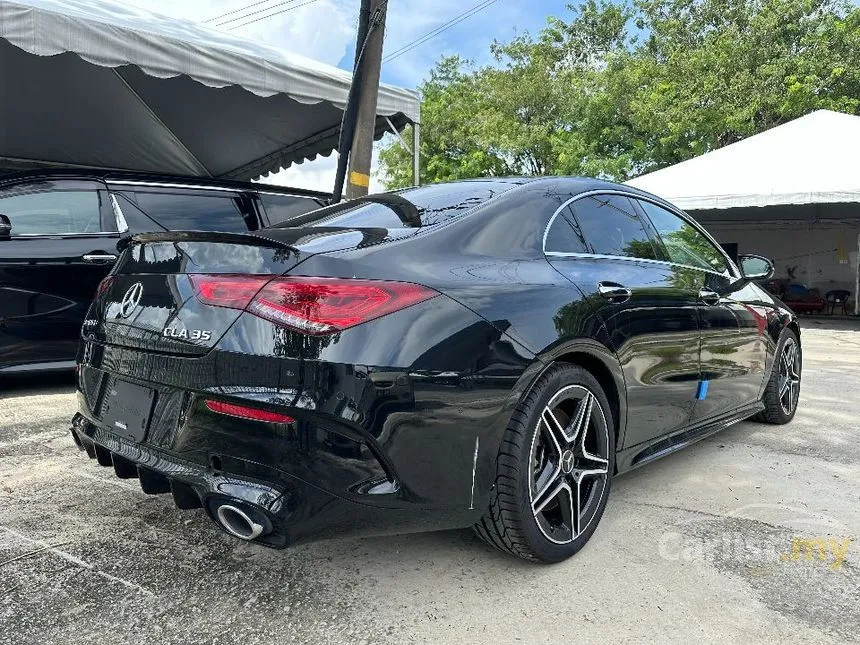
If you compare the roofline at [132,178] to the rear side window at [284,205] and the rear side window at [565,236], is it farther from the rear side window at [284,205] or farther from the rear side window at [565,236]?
the rear side window at [565,236]

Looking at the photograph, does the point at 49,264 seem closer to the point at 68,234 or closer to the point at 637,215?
the point at 68,234

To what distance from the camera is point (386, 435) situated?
1786 millimetres

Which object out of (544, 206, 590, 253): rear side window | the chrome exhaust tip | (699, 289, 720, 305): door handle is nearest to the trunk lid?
the chrome exhaust tip

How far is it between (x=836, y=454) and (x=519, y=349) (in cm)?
270

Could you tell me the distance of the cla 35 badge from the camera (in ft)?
6.09

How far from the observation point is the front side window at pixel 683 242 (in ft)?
10.6

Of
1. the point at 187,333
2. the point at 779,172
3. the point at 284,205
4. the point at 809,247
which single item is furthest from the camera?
the point at 809,247

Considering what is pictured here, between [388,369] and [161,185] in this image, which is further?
[161,185]

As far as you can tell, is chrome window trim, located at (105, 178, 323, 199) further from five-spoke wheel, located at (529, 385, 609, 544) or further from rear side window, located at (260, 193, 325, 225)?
five-spoke wheel, located at (529, 385, 609, 544)

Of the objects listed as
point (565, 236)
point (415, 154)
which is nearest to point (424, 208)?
point (565, 236)

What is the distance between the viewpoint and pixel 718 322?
3.24 meters

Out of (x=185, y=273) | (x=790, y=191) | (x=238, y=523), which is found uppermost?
(x=790, y=191)

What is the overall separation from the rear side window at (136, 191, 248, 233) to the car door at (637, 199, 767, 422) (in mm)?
3066

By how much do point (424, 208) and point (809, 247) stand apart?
18.1m
